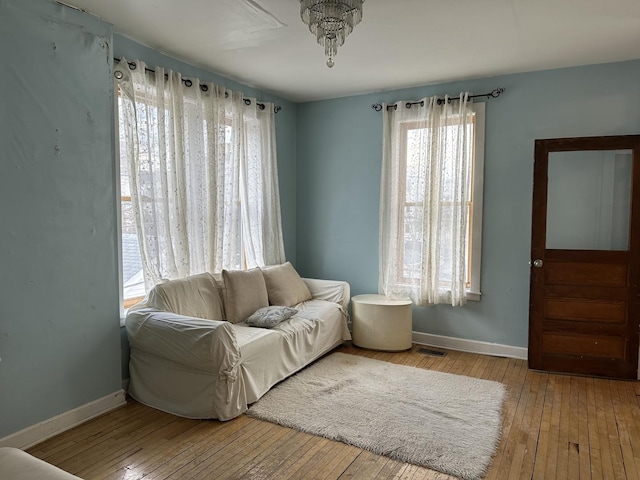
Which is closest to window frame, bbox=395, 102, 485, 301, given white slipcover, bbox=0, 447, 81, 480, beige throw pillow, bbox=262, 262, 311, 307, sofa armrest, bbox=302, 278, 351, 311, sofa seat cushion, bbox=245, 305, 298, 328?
sofa armrest, bbox=302, 278, 351, 311

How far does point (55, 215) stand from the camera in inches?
106

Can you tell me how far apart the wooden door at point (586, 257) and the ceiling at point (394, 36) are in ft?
2.61

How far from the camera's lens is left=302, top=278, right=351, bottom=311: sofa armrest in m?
4.53

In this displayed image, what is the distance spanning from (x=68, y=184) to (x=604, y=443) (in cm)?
364

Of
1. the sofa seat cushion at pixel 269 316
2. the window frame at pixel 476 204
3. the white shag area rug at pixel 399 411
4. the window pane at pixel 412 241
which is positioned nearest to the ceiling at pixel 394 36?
the window frame at pixel 476 204

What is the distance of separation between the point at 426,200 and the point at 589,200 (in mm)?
1371

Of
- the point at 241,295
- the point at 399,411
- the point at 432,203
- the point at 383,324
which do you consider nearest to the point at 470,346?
the point at 383,324

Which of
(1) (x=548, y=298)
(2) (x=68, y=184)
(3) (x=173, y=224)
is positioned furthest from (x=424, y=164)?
(2) (x=68, y=184)

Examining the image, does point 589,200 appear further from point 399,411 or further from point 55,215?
point 55,215

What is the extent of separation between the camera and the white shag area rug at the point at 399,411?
252 cm

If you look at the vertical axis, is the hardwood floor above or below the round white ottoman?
below

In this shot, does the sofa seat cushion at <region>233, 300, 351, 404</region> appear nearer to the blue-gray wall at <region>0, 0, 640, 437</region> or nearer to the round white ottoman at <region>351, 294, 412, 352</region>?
the round white ottoman at <region>351, 294, 412, 352</region>

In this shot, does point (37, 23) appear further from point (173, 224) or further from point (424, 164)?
point (424, 164)

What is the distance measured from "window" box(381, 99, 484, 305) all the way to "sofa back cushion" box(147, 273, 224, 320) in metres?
1.81
